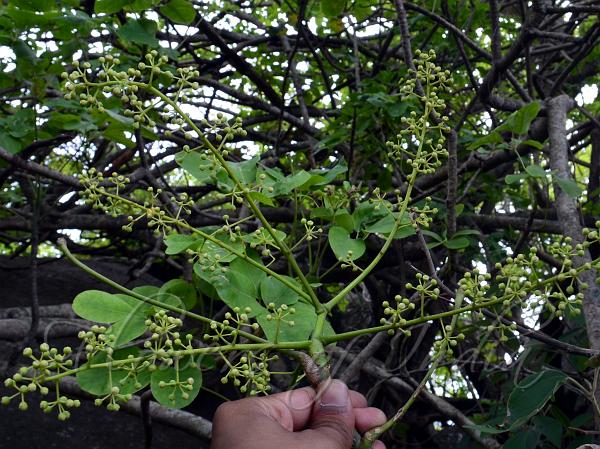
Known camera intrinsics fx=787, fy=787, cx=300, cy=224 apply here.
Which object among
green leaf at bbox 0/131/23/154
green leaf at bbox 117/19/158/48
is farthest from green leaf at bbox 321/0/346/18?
green leaf at bbox 0/131/23/154

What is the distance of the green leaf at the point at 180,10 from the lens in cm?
222

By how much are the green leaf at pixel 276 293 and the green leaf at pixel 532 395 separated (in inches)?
19.5

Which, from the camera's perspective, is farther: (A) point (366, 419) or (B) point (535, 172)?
(B) point (535, 172)

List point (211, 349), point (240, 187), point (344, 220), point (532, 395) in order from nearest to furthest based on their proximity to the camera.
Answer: point (211, 349) < point (240, 187) < point (532, 395) < point (344, 220)

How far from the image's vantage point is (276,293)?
1.36 m

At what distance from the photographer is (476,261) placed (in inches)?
99.4

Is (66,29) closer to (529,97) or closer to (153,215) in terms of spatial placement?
(153,215)

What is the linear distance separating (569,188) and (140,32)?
1.24 m

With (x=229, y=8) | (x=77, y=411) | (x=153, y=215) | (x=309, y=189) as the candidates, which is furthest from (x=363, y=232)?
(x=229, y=8)

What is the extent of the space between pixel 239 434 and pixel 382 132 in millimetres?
1491

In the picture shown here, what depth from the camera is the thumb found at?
1.14 meters

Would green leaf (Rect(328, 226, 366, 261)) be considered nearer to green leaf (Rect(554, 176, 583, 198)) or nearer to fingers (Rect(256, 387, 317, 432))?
fingers (Rect(256, 387, 317, 432))

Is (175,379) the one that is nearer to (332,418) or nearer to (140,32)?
(332,418)

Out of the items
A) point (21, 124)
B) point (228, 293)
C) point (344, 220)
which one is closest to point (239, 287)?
point (228, 293)
